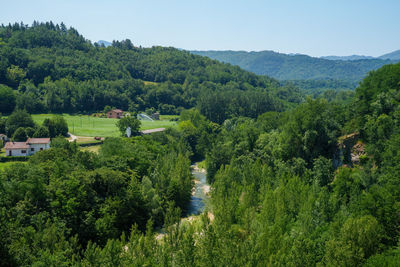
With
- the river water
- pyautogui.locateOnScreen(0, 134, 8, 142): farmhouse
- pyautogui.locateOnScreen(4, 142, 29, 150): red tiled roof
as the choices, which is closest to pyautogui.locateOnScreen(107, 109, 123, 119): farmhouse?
pyautogui.locateOnScreen(0, 134, 8, 142): farmhouse

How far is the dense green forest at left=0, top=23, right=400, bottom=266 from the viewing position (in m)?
33.0

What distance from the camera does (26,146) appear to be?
79.3m

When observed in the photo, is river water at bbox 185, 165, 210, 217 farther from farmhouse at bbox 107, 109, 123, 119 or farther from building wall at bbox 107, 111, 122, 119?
building wall at bbox 107, 111, 122, 119

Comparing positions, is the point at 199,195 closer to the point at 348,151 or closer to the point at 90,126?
the point at 348,151

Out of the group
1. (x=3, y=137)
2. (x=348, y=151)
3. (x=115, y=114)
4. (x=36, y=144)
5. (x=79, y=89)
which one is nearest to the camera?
(x=348, y=151)

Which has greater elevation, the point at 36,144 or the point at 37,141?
the point at 37,141

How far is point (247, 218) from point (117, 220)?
1887cm

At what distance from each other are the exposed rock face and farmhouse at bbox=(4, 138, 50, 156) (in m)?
64.4

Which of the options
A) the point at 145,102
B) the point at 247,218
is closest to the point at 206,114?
the point at 145,102

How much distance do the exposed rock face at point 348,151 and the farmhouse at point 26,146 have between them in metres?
64.4

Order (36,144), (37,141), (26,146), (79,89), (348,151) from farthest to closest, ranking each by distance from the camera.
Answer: (79,89), (37,141), (36,144), (26,146), (348,151)

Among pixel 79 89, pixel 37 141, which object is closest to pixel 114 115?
pixel 79 89

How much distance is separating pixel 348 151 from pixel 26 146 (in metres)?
68.1

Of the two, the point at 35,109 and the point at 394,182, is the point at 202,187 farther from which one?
the point at 35,109
